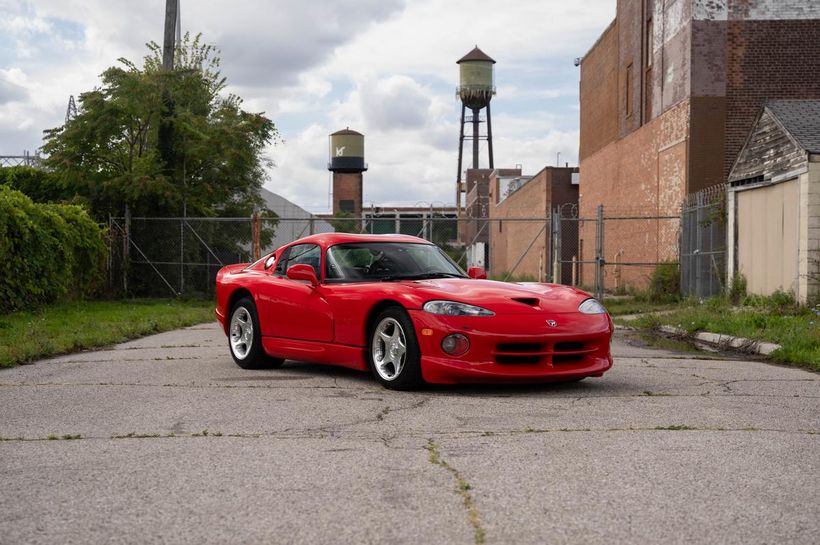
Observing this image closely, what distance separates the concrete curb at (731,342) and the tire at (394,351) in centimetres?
575

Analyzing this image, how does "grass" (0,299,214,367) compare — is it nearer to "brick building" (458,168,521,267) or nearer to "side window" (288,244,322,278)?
"side window" (288,244,322,278)

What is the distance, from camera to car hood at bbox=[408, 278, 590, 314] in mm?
8297

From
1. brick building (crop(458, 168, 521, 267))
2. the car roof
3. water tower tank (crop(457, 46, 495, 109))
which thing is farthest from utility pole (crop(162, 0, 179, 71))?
water tower tank (crop(457, 46, 495, 109))

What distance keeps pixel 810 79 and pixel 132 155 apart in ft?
60.1

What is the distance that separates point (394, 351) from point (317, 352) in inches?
47.0

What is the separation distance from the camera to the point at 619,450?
5809 millimetres

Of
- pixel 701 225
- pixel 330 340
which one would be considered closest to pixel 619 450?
pixel 330 340

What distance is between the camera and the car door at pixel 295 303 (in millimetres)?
9430

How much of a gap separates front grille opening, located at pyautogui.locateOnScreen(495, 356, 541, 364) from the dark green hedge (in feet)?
39.8

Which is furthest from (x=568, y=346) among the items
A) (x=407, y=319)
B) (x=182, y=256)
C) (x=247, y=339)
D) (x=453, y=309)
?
(x=182, y=256)

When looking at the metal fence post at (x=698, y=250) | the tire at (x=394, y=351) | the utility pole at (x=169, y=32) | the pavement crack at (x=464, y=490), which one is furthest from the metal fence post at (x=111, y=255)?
the pavement crack at (x=464, y=490)

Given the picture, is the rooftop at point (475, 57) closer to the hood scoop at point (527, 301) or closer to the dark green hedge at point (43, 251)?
the dark green hedge at point (43, 251)

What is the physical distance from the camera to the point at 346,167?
9050cm

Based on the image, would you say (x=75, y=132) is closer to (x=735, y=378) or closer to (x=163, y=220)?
(x=163, y=220)
